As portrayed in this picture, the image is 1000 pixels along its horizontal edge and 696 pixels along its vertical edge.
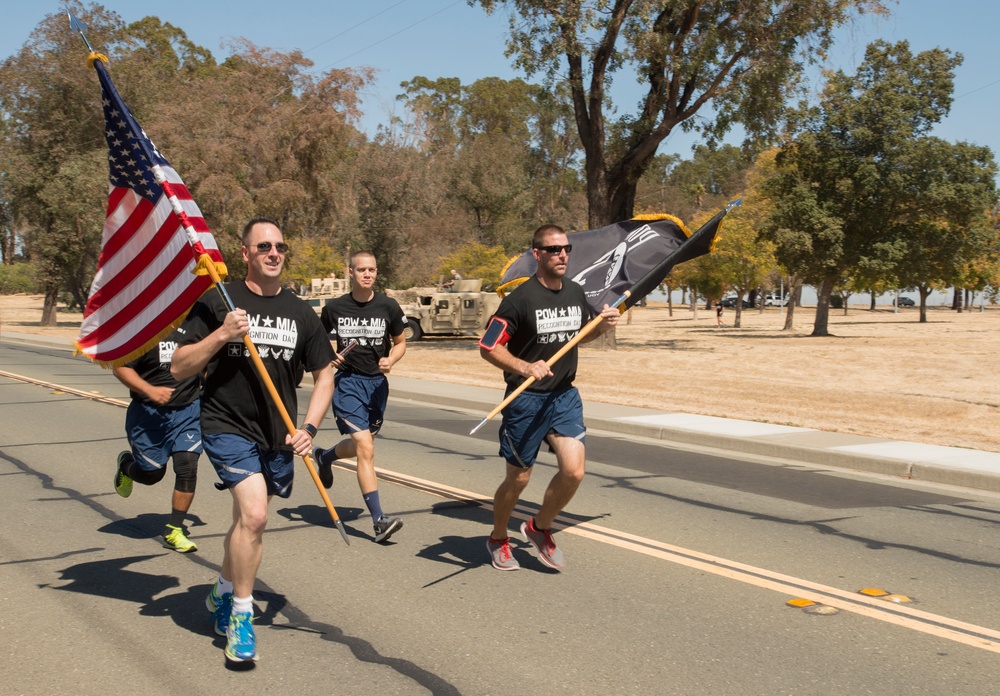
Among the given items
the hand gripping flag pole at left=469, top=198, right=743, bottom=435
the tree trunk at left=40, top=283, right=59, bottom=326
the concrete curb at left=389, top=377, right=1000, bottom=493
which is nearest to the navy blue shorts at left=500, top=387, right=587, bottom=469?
the hand gripping flag pole at left=469, top=198, right=743, bottom=435

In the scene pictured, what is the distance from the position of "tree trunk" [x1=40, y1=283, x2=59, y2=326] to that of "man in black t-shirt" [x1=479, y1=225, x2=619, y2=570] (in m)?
41.4

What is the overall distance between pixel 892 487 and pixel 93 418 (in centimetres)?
981

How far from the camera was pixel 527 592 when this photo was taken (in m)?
5.63

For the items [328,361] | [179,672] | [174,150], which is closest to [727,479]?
[328,361]

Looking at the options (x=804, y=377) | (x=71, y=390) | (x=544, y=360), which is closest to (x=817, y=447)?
(x=544, y=360)

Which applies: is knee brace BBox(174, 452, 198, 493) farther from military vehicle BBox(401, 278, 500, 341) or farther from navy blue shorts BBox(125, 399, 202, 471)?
military vehicle BBox(401, 278, 500, 341)

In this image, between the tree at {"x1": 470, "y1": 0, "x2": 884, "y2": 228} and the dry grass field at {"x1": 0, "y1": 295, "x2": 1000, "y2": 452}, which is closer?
the dry grass field at {"x1": 0, "y1": 295, "x2": 1000, "y2": 452}

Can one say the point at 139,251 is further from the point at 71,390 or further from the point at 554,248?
the point at 71,390

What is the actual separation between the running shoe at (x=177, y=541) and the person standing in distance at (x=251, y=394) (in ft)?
5.46

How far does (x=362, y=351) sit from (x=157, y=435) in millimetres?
1553

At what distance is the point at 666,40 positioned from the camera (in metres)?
25.9

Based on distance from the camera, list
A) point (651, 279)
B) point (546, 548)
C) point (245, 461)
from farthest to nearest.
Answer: point (651, 279) < point (546, 548) < point (245, 461)

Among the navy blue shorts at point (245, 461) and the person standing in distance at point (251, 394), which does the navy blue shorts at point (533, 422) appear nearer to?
the person standing in distance at point (251, 394)

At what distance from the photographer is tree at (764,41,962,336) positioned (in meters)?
37.6
